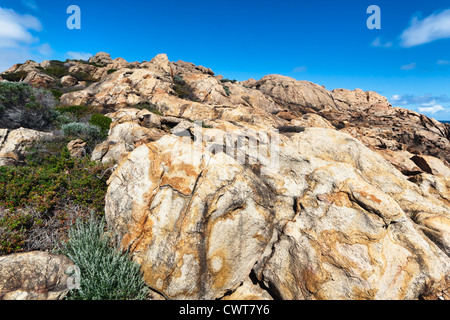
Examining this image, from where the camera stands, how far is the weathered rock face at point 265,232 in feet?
15.5

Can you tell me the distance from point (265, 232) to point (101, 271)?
4398 millimetres

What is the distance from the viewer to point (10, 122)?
11.0 m

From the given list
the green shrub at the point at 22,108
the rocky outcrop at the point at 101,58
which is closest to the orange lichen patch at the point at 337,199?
the green shrub at the point at 22,108

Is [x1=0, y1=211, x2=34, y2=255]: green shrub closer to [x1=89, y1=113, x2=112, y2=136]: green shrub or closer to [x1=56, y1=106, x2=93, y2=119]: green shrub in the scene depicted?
[x1=89, y1=113, x2=112, y2=136]: green shrub

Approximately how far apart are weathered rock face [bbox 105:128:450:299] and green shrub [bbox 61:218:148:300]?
325 millimetres

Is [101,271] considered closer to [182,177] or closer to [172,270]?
[172,270]

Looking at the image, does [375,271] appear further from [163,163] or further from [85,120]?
[85,120]

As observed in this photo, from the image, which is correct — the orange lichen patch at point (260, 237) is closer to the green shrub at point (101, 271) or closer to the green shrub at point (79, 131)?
the green shrub at point (101, 271)

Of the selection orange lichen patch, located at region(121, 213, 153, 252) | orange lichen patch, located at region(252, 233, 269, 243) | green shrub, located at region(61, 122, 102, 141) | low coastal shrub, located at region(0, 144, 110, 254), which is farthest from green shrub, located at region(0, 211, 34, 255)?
orange lichen patch, located at region(252, 233, 269, 243)

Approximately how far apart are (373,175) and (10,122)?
18.7 metres

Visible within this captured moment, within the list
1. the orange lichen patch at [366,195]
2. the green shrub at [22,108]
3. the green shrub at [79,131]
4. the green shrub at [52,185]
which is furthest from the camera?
the green shrub at [22,108]

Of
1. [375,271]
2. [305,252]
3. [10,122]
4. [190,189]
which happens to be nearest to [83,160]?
→ [190,189]

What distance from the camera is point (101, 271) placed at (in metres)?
4.71

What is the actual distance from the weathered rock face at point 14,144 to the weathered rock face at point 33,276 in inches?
239
